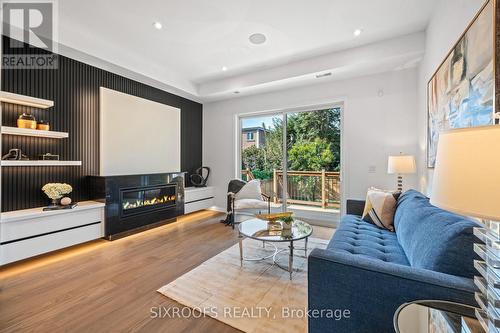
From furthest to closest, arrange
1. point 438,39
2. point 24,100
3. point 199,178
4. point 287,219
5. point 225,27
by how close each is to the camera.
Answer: point 199,178 < point 225,27 < point 24,100 < point 287,219 < point 438,39

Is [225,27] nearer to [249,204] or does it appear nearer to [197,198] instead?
[249,204]

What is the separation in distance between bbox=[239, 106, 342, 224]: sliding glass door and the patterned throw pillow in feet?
5.30

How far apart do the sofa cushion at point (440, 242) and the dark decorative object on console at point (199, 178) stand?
4.52 metres

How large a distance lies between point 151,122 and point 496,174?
4783 mm

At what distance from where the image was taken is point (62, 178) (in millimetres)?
3305

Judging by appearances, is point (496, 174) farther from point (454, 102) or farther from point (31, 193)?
point (31, 193)

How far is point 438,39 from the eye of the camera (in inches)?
97.7

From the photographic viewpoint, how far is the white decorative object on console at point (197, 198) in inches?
197

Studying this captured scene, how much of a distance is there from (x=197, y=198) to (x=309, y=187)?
2.57 metres

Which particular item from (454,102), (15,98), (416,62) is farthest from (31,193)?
(416,62)

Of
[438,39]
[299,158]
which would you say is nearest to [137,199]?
[299,158]

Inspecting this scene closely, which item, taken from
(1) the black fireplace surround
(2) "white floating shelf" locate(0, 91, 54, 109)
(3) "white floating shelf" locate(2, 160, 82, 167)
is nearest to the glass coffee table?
(1) the black fireplace surround

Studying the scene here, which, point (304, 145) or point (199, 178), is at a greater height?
point (304, 145)

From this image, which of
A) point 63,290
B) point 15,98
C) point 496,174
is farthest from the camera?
point 15,98
